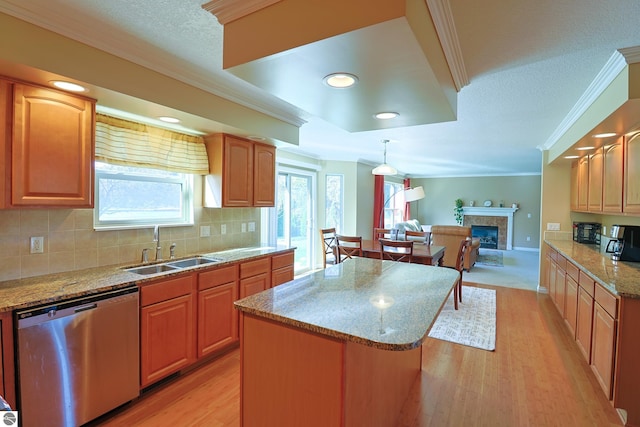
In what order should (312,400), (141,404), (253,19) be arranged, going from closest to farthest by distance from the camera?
(312,400) < (253,19) < (141,404)

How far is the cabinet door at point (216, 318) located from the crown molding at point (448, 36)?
96.7 inches

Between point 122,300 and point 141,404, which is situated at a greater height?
point 122,300

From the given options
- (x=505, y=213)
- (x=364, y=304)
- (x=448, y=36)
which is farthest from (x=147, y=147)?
(x=505, y=213)

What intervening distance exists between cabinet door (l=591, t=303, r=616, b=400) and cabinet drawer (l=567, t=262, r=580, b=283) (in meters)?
0.59

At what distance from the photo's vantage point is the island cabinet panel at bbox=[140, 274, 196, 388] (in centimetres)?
216

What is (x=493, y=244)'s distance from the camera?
952cm

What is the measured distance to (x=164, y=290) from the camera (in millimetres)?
2262

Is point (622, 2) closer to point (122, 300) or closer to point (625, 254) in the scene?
point (625, 254)

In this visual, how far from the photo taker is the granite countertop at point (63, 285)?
164 centimetres

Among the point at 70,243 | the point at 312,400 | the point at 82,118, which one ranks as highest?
the point at 82,118

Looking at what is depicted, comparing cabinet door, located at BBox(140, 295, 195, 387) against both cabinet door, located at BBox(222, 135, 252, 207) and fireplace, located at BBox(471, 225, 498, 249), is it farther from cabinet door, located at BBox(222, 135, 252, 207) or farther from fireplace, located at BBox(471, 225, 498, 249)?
fireplace, located at BBox(471, 225, 498, 249)

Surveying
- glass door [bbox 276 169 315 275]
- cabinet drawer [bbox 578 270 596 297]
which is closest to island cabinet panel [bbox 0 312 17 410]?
glass door [bbox 276 169 315 275]

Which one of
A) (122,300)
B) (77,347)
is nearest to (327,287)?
(122,300)

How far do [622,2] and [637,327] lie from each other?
6.26 feet
